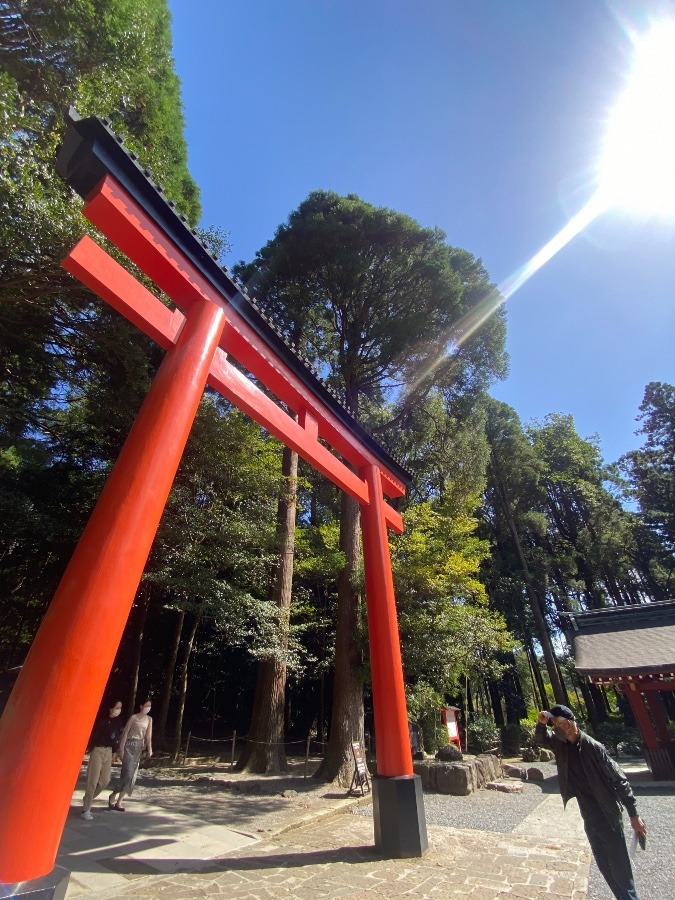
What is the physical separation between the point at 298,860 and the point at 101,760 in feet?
9.31

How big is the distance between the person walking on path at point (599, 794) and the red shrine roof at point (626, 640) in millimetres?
8967

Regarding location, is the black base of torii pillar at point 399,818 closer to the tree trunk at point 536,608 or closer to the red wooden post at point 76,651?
the red wooden post at point 76,651

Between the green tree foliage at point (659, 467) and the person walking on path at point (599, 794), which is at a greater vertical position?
the green tree foliage at point (659, 467)

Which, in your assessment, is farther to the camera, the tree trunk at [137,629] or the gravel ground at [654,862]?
the tree trunk at [137,629]

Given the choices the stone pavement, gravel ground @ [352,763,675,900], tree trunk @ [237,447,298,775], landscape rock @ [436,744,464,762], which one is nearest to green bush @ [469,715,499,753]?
gravel ground @ [352,763,675,900]

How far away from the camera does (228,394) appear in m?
4.59

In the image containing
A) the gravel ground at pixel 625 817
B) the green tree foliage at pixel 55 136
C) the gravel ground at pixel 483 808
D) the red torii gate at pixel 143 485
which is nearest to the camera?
the red torii gate at pixel 143 485

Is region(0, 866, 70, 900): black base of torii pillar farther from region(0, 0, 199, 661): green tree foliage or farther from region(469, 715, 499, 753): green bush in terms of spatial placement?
region(469, 715, 499, 753): green bush

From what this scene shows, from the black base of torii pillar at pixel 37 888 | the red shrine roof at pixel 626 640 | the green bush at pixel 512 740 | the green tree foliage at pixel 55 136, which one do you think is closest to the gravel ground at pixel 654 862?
the red shrine roof at pixel 626 640

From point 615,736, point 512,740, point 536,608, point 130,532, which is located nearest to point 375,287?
point 130,532

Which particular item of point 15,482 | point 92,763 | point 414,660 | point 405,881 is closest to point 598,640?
point 414,660

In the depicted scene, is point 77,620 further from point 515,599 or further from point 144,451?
point 515,599

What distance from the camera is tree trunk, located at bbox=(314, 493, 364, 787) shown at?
27.0 feet

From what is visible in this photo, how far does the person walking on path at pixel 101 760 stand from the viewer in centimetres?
519
